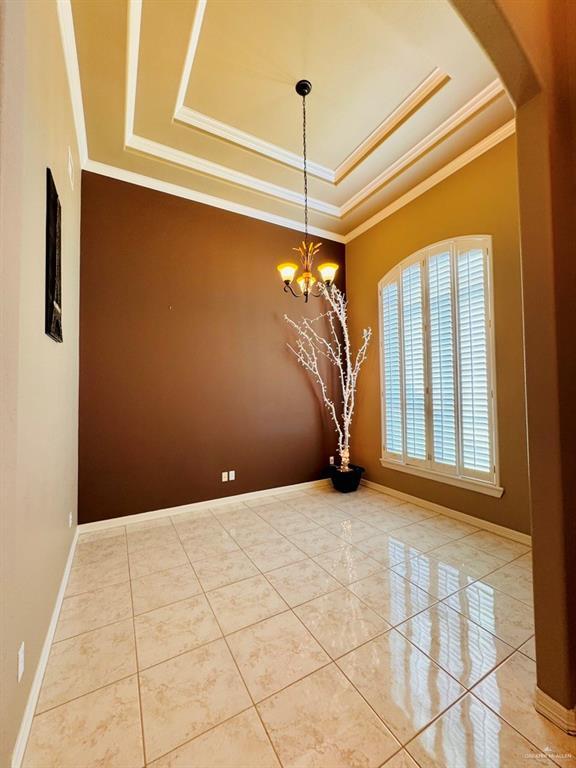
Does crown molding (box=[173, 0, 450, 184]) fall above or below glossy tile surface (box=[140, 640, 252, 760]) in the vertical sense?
above

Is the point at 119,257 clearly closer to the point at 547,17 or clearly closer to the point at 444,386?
the point at 547,17

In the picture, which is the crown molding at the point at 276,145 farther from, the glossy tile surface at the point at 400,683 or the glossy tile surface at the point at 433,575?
the glossy tile surface at the point at 400,683

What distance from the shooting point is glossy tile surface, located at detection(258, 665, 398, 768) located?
3.88 feet

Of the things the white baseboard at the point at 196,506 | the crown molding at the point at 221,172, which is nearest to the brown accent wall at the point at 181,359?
the white baseboard at the point at 196,506

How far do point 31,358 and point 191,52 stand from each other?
8.24ft

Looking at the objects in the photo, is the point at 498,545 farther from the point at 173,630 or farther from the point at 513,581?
the point at 173,630

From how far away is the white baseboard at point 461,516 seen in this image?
281 cm

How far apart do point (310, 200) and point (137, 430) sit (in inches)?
139

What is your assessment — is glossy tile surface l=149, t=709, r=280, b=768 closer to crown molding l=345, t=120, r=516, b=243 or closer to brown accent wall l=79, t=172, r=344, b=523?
brown accent wall l=79, t=172, r=344, b=523

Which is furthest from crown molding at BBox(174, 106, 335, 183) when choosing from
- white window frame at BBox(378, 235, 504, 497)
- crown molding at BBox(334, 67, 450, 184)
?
white window frame at BBox(378, 235, 504, 497)

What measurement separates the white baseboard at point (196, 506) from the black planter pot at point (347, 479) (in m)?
0.31

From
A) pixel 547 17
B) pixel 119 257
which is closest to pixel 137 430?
pixel 119 257

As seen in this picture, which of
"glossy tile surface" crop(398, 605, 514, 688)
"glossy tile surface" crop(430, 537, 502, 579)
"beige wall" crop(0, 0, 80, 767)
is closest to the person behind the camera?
"beige wall" crop(0, 0, 80, 767)

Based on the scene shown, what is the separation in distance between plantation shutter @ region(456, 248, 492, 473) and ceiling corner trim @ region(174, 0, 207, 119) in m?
2.85
